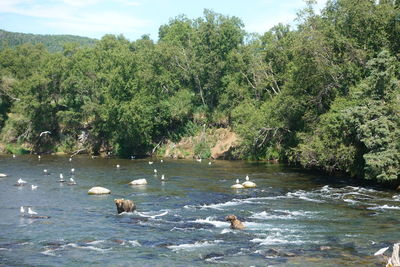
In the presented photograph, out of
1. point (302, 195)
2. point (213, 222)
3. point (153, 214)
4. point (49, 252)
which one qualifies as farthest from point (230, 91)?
point (49, 252)

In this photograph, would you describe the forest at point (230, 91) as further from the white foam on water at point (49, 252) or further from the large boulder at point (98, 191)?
the white foam on water at point (49, 252)

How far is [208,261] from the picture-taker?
2520 centimetres

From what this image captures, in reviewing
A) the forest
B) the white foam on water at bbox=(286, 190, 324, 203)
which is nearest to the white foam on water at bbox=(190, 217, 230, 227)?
the white foam on water at bbox=(286, 190, 324, 203)

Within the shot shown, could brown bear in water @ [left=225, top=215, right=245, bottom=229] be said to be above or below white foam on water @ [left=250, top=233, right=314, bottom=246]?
above

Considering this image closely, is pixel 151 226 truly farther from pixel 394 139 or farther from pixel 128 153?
pixel 128 153

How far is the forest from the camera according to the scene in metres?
52.9

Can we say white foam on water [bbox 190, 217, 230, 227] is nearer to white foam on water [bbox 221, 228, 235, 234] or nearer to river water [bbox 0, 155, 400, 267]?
river water [bbox 0, 155, 400, 267]

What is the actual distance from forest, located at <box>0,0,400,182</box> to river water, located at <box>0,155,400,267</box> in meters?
8.54

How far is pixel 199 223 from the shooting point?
110 feet

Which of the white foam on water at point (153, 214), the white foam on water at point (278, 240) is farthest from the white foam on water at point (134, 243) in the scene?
the white foam on water at point (153, 214)

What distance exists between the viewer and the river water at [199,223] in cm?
2602

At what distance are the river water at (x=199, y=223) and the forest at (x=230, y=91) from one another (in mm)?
8540

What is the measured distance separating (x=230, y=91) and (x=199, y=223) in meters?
49.9

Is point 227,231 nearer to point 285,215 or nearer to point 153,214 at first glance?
point 285,215
